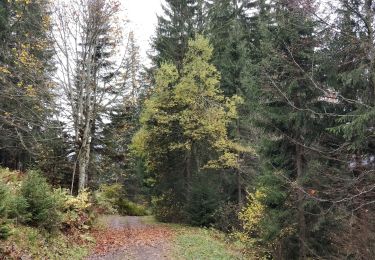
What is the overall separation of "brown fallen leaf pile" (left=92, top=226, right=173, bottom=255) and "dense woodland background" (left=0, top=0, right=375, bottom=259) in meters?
2.47

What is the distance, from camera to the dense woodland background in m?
9.67

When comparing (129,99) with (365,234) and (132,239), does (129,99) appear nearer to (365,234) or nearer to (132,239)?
(132,239)

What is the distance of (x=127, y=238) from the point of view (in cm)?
1344

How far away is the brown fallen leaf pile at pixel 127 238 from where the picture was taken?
446 inches

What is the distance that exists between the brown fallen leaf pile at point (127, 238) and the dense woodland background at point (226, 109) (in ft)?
8.09

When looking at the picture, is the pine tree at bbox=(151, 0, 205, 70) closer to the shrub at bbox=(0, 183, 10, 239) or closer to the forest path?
the forest path

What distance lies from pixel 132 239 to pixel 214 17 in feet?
56.8

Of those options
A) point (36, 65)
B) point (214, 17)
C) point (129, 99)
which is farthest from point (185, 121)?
point (214, 17)

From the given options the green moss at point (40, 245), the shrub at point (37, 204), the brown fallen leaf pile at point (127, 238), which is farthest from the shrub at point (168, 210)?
the shrub at point (37, 204)

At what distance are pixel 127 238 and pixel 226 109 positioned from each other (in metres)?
10.3

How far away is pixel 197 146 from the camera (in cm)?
2019

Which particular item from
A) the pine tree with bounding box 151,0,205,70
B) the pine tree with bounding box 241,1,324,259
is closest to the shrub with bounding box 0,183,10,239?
the pine tree with bounding box 241,1,324,259

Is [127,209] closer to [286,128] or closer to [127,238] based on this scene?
[127,238]

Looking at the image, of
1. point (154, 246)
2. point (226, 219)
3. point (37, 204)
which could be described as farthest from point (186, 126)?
point (37, 204)
